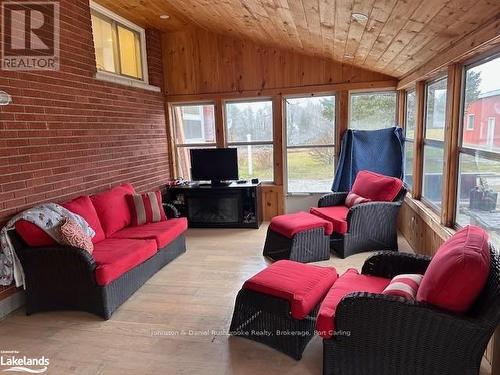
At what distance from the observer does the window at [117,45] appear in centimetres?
401

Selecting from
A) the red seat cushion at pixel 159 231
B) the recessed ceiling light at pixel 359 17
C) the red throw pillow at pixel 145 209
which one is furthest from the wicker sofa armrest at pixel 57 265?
the recessed ceiling light at pixel 359 17

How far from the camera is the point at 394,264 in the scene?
Result: 2285 mm

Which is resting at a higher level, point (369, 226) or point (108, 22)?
point (108, 22)

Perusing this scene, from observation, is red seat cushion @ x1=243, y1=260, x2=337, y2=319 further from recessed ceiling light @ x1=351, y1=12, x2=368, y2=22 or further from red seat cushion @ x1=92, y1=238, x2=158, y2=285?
recessed ceiling light @ x1=351, y1=12, x2=368, y2=22

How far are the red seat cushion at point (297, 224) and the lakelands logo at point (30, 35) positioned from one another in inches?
106

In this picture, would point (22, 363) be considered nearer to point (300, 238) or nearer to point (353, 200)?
point (300, 238)

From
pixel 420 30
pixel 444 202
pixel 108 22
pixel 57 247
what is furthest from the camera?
pixel 108 22

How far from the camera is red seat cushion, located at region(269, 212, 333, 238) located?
345 centimetres

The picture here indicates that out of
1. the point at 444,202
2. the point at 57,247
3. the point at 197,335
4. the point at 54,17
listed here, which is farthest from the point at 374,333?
the point at 54,17

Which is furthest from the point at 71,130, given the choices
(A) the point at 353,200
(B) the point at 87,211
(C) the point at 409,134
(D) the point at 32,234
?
(C) the point at 409,134

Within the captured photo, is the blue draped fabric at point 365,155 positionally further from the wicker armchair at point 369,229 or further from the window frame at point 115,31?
the window frame at point 115,31

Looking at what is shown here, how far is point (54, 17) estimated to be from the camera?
325cm

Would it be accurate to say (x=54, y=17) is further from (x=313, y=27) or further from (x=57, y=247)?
(x=313, y=27)

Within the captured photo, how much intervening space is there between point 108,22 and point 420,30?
3571 mm
